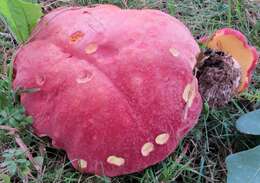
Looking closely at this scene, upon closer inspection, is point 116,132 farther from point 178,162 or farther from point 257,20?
point 257,20

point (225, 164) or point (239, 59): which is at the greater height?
point (239, 59)

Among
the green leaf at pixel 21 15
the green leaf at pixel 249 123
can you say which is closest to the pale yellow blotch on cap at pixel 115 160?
the green leaf at pixel 249 123

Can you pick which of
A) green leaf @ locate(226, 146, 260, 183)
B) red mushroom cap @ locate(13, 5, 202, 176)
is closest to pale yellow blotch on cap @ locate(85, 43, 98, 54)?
red mushroom cap @ locate(13, 5, 202, 176)

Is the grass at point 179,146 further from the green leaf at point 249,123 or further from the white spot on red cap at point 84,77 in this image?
the white spot on red cap at point 84,77

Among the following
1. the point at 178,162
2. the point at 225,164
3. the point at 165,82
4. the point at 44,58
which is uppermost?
the point at 44,58

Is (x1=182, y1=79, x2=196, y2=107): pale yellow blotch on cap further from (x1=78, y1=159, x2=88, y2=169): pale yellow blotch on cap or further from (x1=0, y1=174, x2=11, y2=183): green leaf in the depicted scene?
(x1=0, y1=174, x2=11, y2=183): green leaf

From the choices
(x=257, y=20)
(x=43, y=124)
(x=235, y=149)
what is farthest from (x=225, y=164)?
(x=257, y=20)

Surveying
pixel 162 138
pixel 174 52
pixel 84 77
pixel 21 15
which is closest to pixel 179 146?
pixel 162 138

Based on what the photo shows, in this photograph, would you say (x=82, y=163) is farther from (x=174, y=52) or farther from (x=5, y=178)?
(x=174, y=52)
